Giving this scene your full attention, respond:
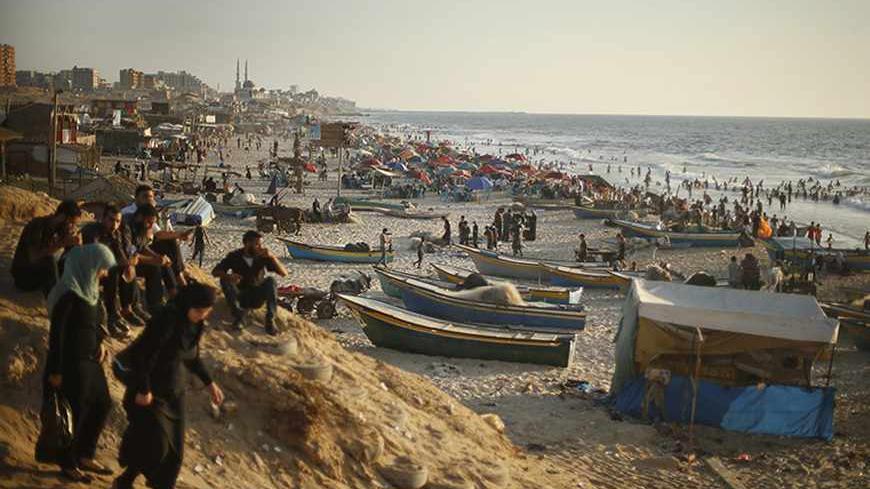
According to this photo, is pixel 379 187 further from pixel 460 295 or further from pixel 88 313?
pixel 88 313

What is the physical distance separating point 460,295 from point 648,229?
18332mm

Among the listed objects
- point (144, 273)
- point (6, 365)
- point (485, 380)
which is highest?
point (144, 273)

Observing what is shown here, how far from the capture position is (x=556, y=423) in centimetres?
1138

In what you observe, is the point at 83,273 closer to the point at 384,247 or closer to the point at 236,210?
the point at 384,247

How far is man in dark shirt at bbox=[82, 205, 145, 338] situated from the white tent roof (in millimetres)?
7349

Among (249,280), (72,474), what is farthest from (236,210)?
(72,474)

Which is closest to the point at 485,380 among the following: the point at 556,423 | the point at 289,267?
the point at 556,423

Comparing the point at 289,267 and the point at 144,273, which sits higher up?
the point at 144,273

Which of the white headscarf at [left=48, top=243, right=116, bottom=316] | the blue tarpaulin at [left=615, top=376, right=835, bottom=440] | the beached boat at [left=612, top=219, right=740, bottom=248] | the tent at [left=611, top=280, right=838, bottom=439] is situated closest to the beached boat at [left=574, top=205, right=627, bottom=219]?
the beached boat at [left=612, top=219, right=740, bottom=248]

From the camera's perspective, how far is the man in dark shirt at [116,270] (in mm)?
6434

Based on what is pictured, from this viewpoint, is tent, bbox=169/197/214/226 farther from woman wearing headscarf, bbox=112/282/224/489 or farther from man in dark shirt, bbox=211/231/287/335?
woman wearing headscarf, bbox=112/282/224/489

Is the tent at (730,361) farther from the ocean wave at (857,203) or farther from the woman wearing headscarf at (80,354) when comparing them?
the ocean wave at (857,203)

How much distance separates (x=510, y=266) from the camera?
2428 centimetres

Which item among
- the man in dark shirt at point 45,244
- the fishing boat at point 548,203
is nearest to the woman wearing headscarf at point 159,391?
the man in dark shirt at point 45,244
